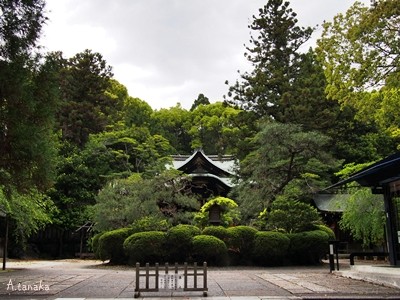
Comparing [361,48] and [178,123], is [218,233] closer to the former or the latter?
[361,48]

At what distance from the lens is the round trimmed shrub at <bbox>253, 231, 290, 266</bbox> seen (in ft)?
61.2

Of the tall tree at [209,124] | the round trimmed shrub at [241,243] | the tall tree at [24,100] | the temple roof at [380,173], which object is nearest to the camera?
the tall tree at [24,100]

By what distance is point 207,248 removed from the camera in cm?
1798

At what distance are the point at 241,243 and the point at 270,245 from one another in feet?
4.82

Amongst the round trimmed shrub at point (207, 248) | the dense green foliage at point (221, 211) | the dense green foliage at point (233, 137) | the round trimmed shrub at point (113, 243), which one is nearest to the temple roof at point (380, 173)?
the dense green foliage at point (233, 137)

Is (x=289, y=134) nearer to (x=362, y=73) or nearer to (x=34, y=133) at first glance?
(x=362, y=73)

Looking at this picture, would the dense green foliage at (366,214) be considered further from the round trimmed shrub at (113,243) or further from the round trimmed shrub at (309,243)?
the round trimmed shrub at (113,243)

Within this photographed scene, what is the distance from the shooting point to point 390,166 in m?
11.9

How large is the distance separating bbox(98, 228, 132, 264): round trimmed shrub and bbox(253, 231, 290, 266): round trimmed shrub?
20.4ft

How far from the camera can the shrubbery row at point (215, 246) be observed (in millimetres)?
18094

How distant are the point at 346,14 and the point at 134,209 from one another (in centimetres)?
1317

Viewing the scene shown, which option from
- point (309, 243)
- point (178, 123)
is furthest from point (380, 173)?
point (178, 123)

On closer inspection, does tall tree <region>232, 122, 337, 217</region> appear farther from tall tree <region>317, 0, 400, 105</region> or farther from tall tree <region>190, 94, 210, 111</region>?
tall tree <region>190, 94, 210, 111</region>

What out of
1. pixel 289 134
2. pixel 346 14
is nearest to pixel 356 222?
pixel 289 134
